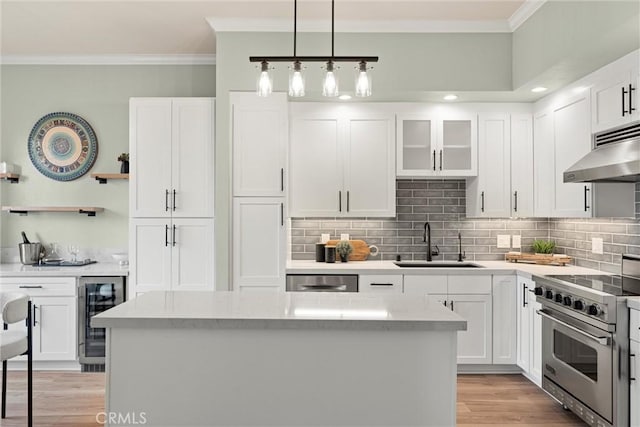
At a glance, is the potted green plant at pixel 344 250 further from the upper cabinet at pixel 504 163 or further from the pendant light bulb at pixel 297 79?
the pendant light bulb at pixel 297 79

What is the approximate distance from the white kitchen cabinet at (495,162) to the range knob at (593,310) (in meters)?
1.49

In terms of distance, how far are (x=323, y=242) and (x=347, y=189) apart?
554 mm

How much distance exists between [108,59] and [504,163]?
369 centimetres

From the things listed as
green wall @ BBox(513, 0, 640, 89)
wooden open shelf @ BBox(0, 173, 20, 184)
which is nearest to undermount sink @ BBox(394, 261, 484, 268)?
green wall @ BBox(513, 0, 640, 89)

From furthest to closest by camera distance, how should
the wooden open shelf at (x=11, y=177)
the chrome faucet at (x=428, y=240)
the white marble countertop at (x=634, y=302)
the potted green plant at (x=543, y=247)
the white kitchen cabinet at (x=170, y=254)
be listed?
the wooden open shelf at (x=11, y=177) → the chrome faucet at (x=428, y=240) → the potted green plant at (x=543, y=247) → the white kitchen cabinet at (x=170, y=254) → the white marble countertop at (x=634, y=302)

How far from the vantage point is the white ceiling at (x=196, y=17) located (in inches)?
142

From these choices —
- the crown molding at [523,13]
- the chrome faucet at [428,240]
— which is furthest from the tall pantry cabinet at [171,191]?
the crown molding at [523,13]

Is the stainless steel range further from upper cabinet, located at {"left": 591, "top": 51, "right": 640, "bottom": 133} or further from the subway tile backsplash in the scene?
the subway tile backsplash

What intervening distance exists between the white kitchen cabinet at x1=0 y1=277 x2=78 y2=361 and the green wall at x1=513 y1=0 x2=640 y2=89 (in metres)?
3.93

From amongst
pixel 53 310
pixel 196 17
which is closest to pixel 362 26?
pixel 196 17

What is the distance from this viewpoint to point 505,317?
4.01 m

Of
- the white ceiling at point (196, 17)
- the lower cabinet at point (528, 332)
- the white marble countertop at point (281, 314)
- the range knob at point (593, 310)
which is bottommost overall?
the lower cabinet at point (528, 332)

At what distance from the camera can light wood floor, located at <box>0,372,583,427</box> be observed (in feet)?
10.6

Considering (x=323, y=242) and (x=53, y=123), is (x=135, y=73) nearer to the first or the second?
(x=53, y=123)
